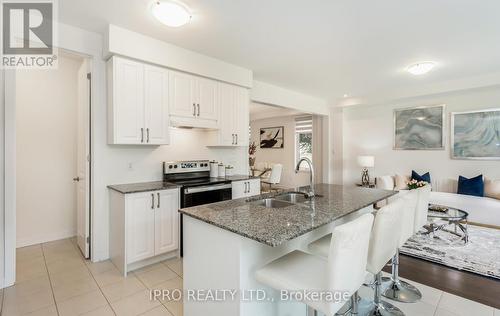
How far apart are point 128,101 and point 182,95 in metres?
0.70

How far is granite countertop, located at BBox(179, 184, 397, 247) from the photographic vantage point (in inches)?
51.3

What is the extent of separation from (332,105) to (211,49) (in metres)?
4.08

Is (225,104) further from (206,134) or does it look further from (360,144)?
(360,144)

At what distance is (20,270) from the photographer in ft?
8.60

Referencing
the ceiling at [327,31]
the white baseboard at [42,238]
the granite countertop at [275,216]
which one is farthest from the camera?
the white baseboard at [42,238]

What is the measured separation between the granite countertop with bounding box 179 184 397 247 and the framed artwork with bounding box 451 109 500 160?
3943 millimetres

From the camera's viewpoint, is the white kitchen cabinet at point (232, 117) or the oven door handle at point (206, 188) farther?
the white kitchen cabinet at point (232, 117)

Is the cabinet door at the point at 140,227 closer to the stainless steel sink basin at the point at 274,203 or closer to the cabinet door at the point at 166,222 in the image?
the cabinet door at the point at 166,222

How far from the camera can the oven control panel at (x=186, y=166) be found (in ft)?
11.1

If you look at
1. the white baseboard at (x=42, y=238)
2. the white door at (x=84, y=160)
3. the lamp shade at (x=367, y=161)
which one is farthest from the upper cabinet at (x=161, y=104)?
the lamp shade at (x=367, y=161)

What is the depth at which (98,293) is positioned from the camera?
2250mm

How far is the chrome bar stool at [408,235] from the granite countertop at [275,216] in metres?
0.27

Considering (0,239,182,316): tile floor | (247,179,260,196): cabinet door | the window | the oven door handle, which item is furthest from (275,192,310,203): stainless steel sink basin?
the window

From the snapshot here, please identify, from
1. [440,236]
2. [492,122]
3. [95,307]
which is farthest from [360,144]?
[95,307]
